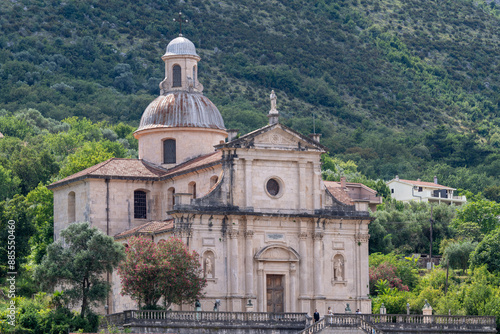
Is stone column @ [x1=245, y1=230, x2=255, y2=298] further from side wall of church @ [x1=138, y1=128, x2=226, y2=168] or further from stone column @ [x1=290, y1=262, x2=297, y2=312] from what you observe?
side wall of church @ [x1=138, y1=128, x2=226, y2=168]

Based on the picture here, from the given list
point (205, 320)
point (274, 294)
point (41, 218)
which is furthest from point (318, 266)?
point (41, 218)

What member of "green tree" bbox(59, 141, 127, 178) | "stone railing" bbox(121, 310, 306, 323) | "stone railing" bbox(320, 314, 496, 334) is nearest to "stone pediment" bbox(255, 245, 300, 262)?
"stone railing" bbox(121, 310, 306, 323)

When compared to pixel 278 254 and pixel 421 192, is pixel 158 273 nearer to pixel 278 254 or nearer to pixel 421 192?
pixel 278 254

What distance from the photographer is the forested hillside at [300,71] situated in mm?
161125

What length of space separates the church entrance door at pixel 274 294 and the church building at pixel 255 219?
2.4 inches

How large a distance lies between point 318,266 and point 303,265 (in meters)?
0.95

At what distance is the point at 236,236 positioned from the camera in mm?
68688

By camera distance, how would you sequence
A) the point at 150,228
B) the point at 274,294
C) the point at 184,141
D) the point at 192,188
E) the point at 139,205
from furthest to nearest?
the point at 184,141, the point at 139,205, the point at 192,188, the point at 150,228, the point at 274,294

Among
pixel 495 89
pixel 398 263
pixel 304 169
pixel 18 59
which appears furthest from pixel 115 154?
pixel 495 89

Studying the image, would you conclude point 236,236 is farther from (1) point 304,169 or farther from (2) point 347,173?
(2) point 347,173

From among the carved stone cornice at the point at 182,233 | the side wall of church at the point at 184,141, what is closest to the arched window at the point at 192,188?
the side wall of church at the point at 184,141

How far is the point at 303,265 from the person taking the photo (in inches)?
2766

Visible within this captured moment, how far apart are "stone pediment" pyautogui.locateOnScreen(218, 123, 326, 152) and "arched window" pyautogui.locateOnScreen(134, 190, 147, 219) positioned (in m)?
9.94

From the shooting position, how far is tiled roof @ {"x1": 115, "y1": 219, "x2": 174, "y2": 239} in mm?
69250
